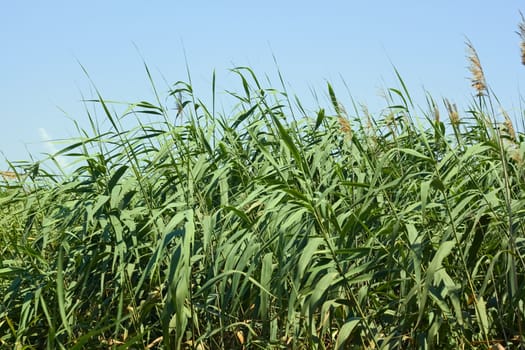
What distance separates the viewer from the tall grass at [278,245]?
281 cm

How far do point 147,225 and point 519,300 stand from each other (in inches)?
63.5

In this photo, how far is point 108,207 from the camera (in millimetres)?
3678

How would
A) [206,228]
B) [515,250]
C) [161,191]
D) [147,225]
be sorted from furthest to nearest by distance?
1. [161,191]
2. [147,225]
3. [206,228]
4. [515,250]

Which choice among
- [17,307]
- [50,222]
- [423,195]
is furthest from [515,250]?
[17,307]

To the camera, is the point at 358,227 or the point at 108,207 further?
the point at 108,207

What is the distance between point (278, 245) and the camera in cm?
301

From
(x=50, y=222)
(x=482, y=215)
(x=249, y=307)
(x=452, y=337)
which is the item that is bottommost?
(x=452, y=337)

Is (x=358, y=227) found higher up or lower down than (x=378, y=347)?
higher up

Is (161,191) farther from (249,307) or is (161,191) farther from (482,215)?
(482,215)

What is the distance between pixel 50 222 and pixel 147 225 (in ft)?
1.71

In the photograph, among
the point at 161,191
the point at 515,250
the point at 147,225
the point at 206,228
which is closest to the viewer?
the point at 515,250

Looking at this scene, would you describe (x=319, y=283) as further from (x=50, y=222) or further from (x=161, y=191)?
(x=50, y=222)

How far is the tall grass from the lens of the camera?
9.23ft

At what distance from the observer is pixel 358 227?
3.21m
